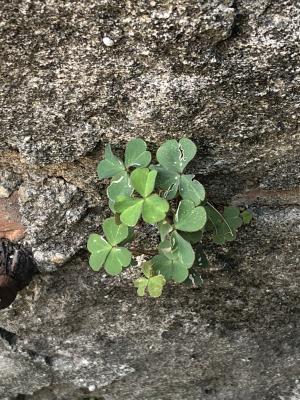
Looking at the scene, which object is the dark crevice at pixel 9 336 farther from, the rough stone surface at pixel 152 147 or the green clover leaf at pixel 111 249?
the green clover leaf at pixel 111 249

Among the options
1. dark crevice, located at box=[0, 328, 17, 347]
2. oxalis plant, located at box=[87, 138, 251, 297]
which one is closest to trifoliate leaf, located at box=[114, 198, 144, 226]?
oxalis plant, located at box=[87, 138, 251, 297]

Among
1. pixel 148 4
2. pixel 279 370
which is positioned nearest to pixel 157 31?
pixel 148 4

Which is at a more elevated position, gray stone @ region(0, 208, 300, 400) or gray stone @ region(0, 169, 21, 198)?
gray stone @ region(0, 169, 21, 198)

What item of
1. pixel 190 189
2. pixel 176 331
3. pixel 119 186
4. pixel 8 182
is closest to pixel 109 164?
pixel 119 186

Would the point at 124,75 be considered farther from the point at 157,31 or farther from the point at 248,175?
the point at 248,175

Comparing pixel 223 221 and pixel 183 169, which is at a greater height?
pixel 183 169

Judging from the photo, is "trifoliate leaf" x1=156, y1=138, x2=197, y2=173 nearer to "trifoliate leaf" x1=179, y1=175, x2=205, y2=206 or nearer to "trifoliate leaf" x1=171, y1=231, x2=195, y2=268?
"trifoliate leaf" x1=179, y1=175, x2=205, y2=206
